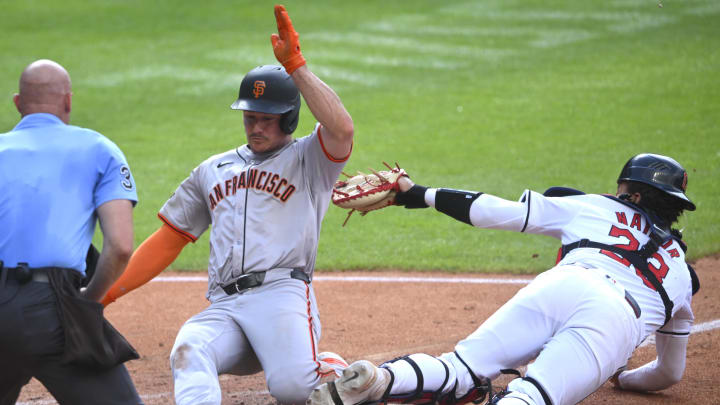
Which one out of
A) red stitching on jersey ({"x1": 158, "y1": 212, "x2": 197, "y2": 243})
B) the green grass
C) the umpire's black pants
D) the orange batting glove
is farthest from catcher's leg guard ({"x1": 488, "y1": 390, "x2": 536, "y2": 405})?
the green grass

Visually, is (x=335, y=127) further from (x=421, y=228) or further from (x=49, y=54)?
(x=49, y=54)

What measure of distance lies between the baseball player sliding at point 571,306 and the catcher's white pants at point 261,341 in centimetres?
39

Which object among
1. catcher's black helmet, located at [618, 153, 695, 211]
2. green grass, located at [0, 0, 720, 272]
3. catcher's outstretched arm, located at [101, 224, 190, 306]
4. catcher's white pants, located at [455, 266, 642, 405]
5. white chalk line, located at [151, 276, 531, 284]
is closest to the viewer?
catcher's white pants, located at [455, 266, 642, 405]

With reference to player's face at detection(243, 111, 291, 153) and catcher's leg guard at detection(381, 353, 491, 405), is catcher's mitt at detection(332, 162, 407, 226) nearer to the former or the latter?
player's face at detection(243, 111, 291, 153)

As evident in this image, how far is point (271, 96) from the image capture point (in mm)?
4746

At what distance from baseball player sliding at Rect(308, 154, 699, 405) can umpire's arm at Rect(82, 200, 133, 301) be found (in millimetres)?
1105

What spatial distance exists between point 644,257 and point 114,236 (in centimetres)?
268

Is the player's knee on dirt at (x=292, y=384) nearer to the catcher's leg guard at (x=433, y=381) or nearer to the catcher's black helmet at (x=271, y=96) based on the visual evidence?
the catcher's leg guard at (x=433, y=381)

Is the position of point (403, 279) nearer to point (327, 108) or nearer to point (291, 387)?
point (291, 387)

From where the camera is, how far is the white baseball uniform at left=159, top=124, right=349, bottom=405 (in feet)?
14.3

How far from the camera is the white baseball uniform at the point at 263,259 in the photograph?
437cm

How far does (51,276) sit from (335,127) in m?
1.58

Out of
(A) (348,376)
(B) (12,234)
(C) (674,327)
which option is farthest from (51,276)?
(C) (674,327)

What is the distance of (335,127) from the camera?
172 inches
